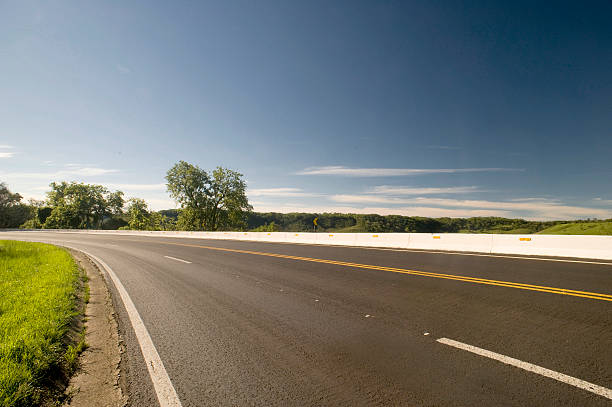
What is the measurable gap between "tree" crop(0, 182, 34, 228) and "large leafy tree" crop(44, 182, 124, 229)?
13.1m

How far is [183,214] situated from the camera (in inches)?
2341

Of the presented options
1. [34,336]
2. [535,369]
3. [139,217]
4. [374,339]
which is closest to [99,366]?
[34,336]

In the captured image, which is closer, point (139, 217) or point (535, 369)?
point (535, 369)

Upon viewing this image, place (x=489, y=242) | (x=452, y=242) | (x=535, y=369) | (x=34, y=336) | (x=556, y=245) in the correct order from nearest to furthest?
(x=535, y=369)
(x=34, y=336)
(x=556, y=245)
(x=489, y=242)
(x=452, y=242)

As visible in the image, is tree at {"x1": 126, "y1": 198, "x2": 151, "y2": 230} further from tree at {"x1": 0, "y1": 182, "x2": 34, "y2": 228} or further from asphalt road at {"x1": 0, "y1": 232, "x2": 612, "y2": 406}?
asphalt road at {"x1": 0, "y1": 232, "x2": 612, "y2": 406}

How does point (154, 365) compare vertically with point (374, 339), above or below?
below

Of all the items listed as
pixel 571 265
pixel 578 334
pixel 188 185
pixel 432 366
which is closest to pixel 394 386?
→ pixel 432 366

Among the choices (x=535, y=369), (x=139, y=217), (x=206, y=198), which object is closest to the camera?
(x=535, y=369)

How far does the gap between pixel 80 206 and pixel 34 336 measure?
93.3m

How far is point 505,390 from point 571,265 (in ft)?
27.0

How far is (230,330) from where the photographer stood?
415 centimetres

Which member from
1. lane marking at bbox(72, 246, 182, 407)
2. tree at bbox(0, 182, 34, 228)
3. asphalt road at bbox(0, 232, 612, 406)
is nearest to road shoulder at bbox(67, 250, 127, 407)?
asphalt road at bbox(0, 232, 612, 406)

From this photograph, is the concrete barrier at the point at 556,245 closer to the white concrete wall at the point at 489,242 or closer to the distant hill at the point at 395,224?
the white concrete wall at the point at 489,242

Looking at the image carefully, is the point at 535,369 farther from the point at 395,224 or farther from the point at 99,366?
the point at 395,224
